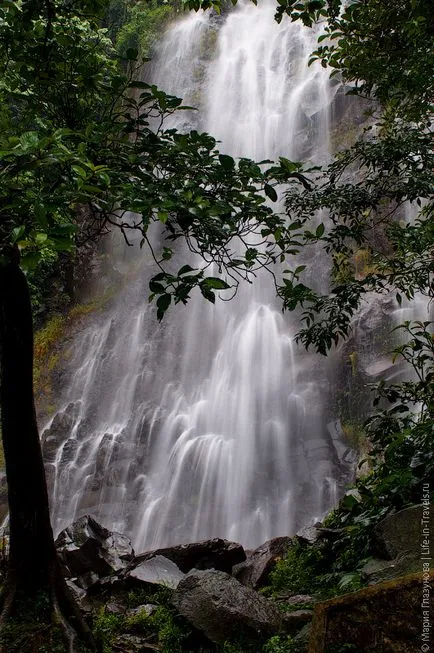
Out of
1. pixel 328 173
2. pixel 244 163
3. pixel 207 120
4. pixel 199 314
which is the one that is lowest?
pixel 244 163

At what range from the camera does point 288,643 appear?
3543mm

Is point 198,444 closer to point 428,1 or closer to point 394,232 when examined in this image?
point 394,232

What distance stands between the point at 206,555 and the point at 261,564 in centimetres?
96

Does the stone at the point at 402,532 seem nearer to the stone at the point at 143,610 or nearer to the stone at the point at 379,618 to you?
the stone at the point at 379,618

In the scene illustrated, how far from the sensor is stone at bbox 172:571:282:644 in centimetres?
438

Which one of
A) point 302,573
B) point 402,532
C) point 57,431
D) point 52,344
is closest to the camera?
point 402,532

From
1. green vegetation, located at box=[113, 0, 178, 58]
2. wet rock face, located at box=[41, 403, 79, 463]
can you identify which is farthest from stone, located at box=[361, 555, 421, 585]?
green vegetation, located at box=[113, 0, 178, 58]

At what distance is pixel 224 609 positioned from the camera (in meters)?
4.53

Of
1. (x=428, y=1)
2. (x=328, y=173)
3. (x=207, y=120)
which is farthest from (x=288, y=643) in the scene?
(x=207, y=120)

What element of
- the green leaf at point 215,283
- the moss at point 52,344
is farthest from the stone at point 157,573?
the moss at point 52,344

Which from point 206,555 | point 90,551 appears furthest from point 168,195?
point 90,551

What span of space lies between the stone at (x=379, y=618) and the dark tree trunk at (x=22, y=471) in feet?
8.40

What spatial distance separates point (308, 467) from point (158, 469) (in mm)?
3935

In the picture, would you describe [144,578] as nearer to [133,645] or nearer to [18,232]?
[133,645]
